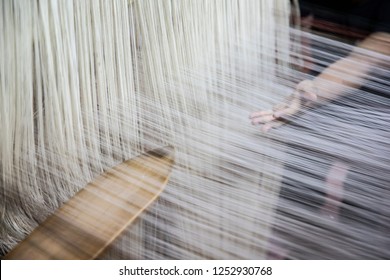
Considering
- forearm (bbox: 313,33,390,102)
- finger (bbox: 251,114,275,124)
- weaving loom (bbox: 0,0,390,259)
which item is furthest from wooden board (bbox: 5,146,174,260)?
forearm (bbox: 313,33,390,102)

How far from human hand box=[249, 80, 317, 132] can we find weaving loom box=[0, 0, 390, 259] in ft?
0.05

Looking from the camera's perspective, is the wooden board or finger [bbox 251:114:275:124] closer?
the wooden board

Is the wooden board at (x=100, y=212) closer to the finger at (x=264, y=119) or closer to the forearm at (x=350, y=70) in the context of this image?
the finger at (x=264, y=119)

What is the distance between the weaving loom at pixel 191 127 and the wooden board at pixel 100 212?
2 cm

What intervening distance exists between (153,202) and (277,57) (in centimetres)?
37

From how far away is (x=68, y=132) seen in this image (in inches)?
26.9

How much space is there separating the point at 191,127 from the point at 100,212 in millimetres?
223

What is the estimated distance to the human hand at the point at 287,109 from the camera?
0.59 m

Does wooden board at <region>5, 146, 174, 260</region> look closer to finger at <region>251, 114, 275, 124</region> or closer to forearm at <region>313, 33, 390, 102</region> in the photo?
finger at <region>251, 114, 275, 124</region>

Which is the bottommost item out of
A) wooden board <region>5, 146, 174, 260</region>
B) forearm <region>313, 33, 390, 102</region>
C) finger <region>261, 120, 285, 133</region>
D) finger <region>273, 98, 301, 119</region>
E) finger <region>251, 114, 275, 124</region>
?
wooden board <region>5, 146, 174, 260</region>

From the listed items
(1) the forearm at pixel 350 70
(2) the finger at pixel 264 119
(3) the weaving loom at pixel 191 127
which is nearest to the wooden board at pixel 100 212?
(3) the weaving loom at pixel 191 127

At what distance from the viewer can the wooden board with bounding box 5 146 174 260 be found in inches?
19.6

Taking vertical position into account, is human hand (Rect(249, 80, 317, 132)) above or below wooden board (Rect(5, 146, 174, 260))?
above

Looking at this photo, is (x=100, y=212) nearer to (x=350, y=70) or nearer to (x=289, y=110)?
(x=289, y=110)
